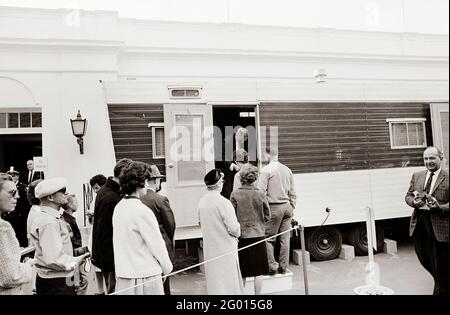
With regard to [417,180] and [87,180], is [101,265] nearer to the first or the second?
[87,180]

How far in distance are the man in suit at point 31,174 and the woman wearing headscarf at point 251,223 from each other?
162 cm

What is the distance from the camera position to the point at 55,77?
2842 mm

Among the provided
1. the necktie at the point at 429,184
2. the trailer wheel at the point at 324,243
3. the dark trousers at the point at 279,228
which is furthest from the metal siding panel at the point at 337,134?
the trailer wheel at the point at 324,243

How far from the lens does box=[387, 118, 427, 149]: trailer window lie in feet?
11.3

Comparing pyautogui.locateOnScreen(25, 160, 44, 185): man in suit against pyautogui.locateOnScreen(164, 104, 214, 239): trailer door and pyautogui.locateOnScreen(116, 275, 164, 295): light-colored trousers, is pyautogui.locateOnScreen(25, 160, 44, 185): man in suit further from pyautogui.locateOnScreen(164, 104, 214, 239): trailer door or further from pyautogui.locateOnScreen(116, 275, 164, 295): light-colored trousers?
pyautogui.locateOnScreen(116, 275, 164, 295): light-colored trousers

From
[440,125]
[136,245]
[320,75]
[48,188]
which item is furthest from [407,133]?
[48,188]

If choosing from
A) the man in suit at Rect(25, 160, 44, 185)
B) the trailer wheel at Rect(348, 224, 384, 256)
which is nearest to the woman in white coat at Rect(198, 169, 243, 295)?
the man in suit at Rect(25, 160, 44, 185)

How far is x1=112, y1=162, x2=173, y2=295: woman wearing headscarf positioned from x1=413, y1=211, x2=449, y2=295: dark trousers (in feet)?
6.56

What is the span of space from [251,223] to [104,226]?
1.17m

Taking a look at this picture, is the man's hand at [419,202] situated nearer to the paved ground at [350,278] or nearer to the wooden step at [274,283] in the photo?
the paved ground at [350,278]

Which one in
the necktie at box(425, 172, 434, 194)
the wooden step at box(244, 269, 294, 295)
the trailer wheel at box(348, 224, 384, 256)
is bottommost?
the wooden step at box(244, 269, 294, 295)

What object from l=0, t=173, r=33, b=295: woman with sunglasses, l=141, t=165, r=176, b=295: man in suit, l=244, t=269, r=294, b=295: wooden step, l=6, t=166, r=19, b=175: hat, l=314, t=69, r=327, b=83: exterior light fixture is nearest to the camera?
l=0, t=173, r=33, b=295: woman with sunglasses

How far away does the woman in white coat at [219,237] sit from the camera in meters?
2.65

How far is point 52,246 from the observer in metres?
1.98
